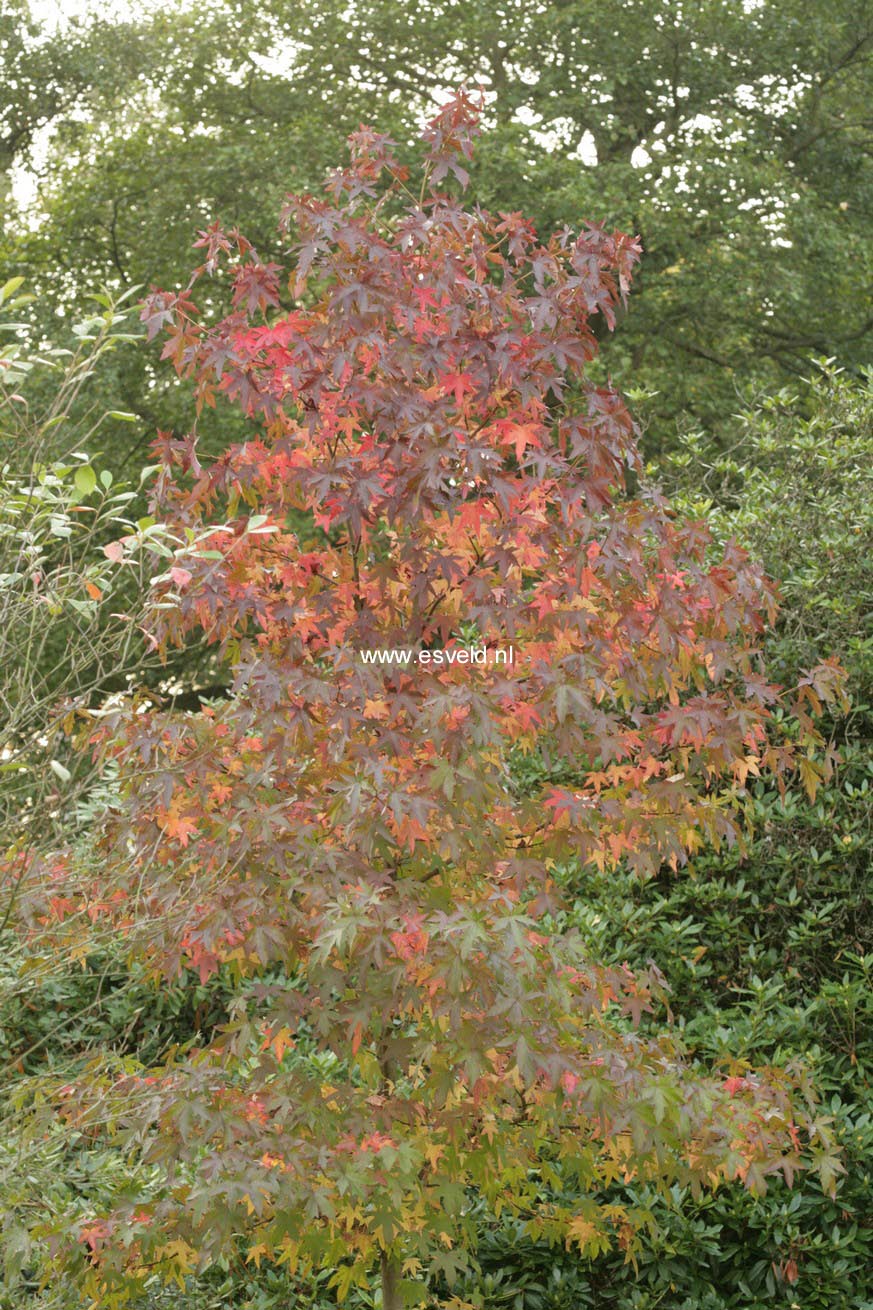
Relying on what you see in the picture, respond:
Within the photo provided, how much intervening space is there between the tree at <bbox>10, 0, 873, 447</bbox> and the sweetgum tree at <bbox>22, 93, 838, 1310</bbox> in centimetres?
943

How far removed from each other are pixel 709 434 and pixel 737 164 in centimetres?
303

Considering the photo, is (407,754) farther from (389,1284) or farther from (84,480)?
(389,1284)

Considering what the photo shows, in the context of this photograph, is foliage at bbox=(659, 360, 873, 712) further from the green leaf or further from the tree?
the tree

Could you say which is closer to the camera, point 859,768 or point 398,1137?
point 398,1137

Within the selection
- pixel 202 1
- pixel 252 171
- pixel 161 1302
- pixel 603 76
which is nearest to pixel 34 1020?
pixel 161 1302

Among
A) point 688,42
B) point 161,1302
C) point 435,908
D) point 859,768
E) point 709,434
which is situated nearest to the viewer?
point 435,908

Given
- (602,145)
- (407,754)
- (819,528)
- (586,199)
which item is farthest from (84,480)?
(602,145)

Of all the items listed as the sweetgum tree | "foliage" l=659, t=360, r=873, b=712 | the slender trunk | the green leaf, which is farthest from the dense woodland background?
the green leaf

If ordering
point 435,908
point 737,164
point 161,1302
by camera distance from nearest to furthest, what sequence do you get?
point 435,908 < point 161,1302 < point 737,164

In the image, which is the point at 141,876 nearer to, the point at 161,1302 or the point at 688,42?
the point at 161,1302

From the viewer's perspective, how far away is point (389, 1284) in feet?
13.0

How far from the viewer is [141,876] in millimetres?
3170

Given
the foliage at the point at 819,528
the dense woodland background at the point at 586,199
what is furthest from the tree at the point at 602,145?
the foliage at the point at 819,528

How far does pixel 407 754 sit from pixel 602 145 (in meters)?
13.2
